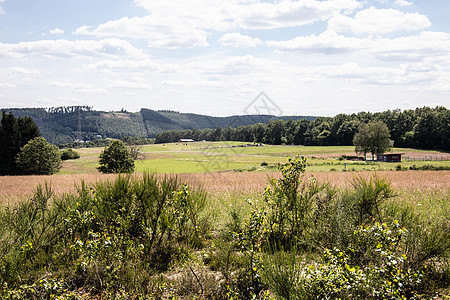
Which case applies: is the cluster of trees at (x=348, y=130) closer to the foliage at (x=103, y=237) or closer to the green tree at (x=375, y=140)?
the green tree at (x=375, y=140)

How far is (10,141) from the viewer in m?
54.2

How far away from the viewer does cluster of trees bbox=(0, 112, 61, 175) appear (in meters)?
50.8

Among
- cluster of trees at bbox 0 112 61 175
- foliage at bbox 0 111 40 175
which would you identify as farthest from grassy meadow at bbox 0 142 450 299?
foliage at bbox 0 111 40 175

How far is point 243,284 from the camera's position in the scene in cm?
650

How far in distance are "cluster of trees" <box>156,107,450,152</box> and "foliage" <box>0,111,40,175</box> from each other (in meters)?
65.3

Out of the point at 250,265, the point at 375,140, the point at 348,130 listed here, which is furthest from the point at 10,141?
the point at 348,130

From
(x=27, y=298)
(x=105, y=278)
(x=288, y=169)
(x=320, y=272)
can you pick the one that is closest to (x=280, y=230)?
(x=288, y=169)

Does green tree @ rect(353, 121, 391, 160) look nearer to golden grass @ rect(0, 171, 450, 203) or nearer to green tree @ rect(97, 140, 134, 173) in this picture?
golden grass @ rect(0, 171, 450, 203)

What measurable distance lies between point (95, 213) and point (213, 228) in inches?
143

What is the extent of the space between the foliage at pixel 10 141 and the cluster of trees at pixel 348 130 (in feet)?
214

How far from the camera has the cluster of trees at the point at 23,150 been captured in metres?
50.8

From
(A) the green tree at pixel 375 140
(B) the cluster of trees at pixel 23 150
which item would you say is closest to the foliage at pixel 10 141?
(B) the cluster of trees at pixel 23 150

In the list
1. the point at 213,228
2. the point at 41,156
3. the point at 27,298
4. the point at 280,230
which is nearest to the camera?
the point at 27,298

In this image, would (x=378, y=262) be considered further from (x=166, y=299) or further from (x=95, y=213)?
(x=95, y=213)
